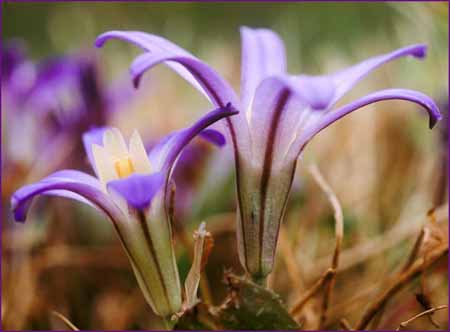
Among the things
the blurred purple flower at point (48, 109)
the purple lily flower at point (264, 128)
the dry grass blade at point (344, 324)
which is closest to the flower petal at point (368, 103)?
the purple lily flower at point (264, 128)

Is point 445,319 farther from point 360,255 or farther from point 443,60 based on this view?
point 443,60

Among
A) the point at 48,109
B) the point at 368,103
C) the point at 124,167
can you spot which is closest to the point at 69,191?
Answer: the point at 124,167

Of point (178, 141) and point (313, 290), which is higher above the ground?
point (178, 141)

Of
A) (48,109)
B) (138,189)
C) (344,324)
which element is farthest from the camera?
(48,109)

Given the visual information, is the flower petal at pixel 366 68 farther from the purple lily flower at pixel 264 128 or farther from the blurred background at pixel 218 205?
the blurred background at pixel 218 205

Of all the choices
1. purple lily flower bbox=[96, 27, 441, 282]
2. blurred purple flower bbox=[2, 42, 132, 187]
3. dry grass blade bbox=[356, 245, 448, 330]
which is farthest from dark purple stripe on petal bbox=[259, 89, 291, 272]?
blurred purple flower bbox=[2, 42, 132, 187]

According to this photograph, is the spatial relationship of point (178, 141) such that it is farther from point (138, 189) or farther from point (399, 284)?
point (399, 284)

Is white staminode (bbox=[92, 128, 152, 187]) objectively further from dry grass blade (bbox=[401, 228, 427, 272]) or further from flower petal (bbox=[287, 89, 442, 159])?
dry grass blade (bbox=[401, 228, 427, 272])
